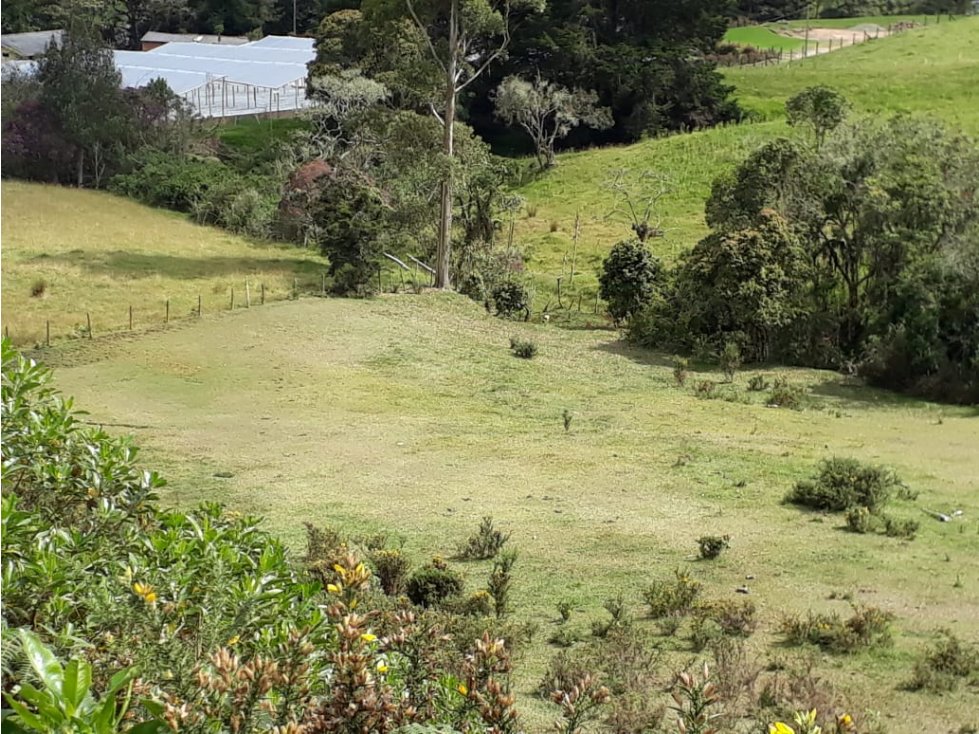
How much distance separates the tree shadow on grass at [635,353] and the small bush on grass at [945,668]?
14533mm

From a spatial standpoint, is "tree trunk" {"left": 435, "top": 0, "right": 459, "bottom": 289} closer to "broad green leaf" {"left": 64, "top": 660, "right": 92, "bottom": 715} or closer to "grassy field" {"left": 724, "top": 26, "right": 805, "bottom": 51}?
"broad green leaf" {"left": 64, "top": 660, "right": 92, "bottom": 715}

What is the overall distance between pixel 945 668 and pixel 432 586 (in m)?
4.41

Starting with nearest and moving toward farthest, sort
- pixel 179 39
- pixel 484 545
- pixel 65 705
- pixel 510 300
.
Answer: pixel 65 705 < pixel 484 545 < pixel 510 300 < pixel 179 39

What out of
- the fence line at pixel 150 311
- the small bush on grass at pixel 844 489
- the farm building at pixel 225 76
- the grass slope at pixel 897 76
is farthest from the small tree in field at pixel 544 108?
the small bush on grass at pixel 844 489

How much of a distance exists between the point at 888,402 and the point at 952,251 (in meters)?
3.54

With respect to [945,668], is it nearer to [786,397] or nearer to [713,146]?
[786,397]

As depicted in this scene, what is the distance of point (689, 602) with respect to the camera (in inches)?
391

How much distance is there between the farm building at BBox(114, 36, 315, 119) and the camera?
55.9 meters

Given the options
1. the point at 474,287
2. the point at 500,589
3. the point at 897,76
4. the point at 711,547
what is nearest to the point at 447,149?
the point at 474,287

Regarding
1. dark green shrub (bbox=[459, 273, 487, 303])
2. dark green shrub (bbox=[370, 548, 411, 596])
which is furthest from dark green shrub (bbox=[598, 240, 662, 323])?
dark green shrub (bbox=[370, 548, 411, 596])

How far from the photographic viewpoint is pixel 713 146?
144ft

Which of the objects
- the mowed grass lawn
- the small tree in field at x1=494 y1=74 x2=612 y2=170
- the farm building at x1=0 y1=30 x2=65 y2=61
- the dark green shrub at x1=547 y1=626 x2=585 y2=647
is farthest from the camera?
the farm building at x1=0 y1=30 x2=65 y2=61

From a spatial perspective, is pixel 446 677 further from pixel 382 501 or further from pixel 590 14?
pixel 590 14

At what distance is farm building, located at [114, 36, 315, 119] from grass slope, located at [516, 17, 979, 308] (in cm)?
1892
